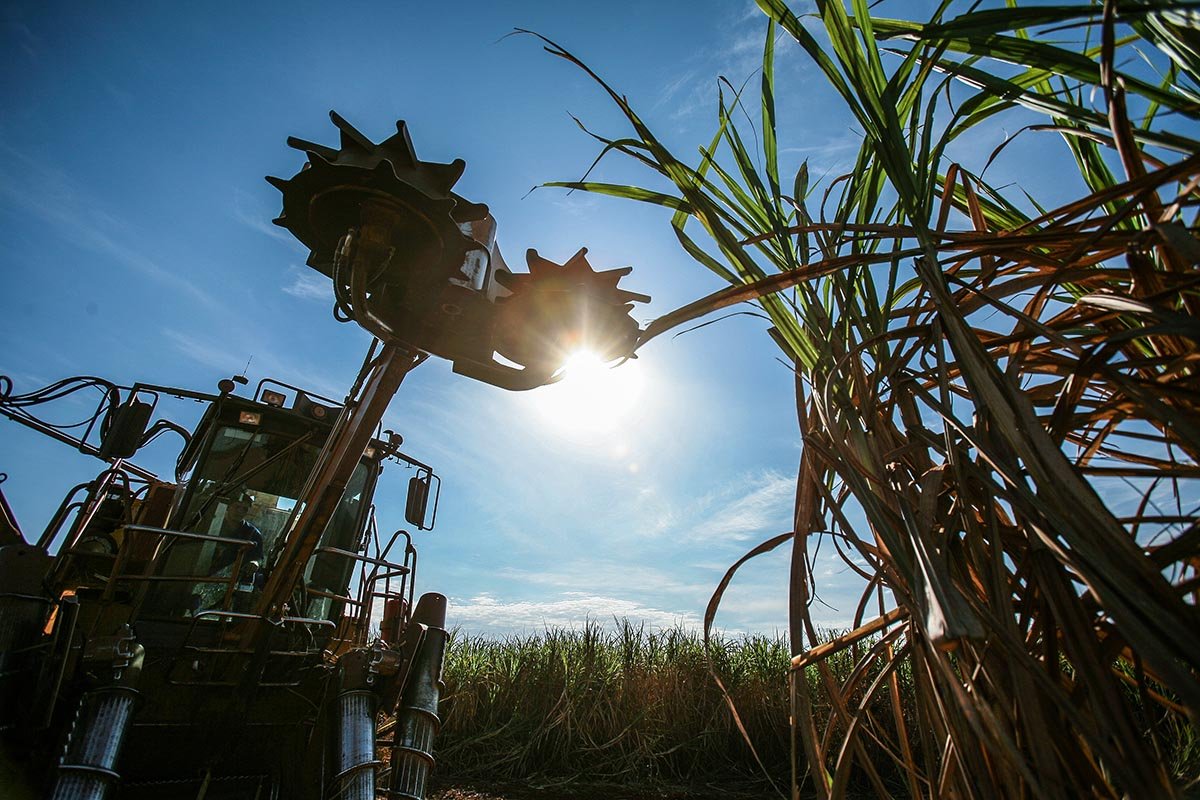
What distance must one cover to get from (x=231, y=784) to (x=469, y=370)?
10.4ft

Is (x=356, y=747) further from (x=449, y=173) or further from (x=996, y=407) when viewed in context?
(x=996, y=407)

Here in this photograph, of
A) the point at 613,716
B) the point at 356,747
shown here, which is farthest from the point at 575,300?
the point at 613,716

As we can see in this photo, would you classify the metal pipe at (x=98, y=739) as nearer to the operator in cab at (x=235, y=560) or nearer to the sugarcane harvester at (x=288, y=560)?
the sugarcane harvester at (x=288, y=560)

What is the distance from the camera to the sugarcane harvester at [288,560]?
2346mm

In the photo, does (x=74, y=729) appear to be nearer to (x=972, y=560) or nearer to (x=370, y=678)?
(x=370, y=678)

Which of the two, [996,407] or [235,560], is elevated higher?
[235,560]

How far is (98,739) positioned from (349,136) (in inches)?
119

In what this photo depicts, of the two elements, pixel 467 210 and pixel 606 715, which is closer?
pixel 467 210

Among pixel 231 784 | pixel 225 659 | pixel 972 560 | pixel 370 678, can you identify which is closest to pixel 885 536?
pixel 972 560

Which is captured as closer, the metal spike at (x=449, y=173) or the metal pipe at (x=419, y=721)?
the metal spike at (x=449, y=173)

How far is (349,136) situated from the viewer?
2.20 meters

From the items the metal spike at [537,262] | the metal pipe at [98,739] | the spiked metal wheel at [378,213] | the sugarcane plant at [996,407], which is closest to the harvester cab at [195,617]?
the metal pipe at [98,739]

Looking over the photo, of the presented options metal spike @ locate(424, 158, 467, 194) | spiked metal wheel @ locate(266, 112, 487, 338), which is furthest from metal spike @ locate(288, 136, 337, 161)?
metal spike @ locate(424, 158, 467, 194)

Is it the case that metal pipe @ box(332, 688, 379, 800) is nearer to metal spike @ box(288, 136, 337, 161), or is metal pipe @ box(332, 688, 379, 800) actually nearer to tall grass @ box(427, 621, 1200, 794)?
metal spike @ box(288, 136, 337, 161)
